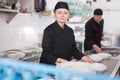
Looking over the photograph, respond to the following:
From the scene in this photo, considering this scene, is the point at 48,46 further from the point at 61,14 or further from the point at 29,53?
the point at 29,53

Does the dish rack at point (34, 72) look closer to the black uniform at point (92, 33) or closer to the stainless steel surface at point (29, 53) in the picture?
the stainless steel surface at point (29, 53)

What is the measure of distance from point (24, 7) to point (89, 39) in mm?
1203

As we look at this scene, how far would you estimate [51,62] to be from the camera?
175cm

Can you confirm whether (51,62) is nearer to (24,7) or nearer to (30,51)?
(30,51)

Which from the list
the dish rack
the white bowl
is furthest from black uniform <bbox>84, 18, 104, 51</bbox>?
the dish rack

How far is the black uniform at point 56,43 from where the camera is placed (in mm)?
1771

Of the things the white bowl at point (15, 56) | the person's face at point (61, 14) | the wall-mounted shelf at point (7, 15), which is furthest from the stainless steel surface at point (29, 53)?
the person's face at point (61, 14)

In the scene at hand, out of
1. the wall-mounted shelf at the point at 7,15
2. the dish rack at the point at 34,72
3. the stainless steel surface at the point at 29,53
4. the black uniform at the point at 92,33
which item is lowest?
the stainless steel surface at the point at 29,53

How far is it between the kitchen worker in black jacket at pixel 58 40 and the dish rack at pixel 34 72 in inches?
34.1

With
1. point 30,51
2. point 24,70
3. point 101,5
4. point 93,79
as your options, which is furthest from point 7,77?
point 101,5

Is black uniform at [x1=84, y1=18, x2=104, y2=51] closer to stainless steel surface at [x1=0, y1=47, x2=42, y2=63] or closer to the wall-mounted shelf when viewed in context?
stainless steel surface at [x1=0, y1=47, x2=42, y2=63]

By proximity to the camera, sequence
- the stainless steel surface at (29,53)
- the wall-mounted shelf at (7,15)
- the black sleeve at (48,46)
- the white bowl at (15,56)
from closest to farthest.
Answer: the black sleeve at (48,46) → the white bowl at (15,56) → the stainless steel surface at (29,53) → the wall-mounted shelf at (7,15)

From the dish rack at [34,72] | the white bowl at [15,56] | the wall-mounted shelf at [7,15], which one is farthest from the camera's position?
the wall-mounted shelf at [7,15]

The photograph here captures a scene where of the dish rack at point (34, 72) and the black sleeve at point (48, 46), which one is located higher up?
the dish rack at point (34, 72)
